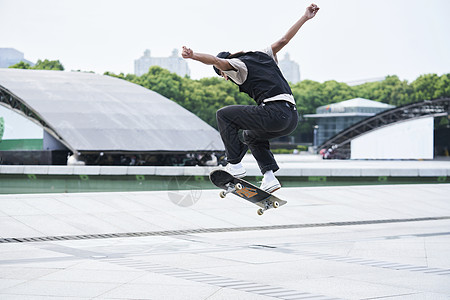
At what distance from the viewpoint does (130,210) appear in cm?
1866

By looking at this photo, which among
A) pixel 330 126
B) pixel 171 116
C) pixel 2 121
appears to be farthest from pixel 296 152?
pixel 2 121

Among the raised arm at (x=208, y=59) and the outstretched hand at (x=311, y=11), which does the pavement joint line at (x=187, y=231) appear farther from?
A: the outstretched hand at (x=311, y=11)

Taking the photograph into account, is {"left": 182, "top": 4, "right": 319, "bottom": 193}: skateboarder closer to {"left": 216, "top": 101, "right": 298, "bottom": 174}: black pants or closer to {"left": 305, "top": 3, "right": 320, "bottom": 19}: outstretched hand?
{"left": 216, "top": 101, "right": 298, "bottom": 174}: black pants

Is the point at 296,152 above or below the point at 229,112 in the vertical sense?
below

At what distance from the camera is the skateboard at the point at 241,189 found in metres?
8.72

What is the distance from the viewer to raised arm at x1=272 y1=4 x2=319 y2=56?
8609 millimetres

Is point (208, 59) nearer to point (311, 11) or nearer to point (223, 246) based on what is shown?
point (311, 11)

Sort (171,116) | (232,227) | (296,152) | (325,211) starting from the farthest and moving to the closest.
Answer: (296,152), (171,116), (325,211), (232,227)

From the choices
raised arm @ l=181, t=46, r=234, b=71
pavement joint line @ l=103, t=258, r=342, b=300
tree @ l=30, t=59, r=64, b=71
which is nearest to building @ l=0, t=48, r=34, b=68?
tree @ l=30, t=59, r=64, b=71

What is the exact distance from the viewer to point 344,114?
100 metres

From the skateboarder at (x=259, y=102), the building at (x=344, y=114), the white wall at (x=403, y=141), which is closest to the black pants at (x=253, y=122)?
the skateboarder at (x=259, y=102)

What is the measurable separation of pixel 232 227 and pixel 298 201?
5.00 meters

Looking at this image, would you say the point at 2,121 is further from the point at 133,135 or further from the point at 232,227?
the point at 232,227

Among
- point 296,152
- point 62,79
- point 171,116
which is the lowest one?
point 296,152
